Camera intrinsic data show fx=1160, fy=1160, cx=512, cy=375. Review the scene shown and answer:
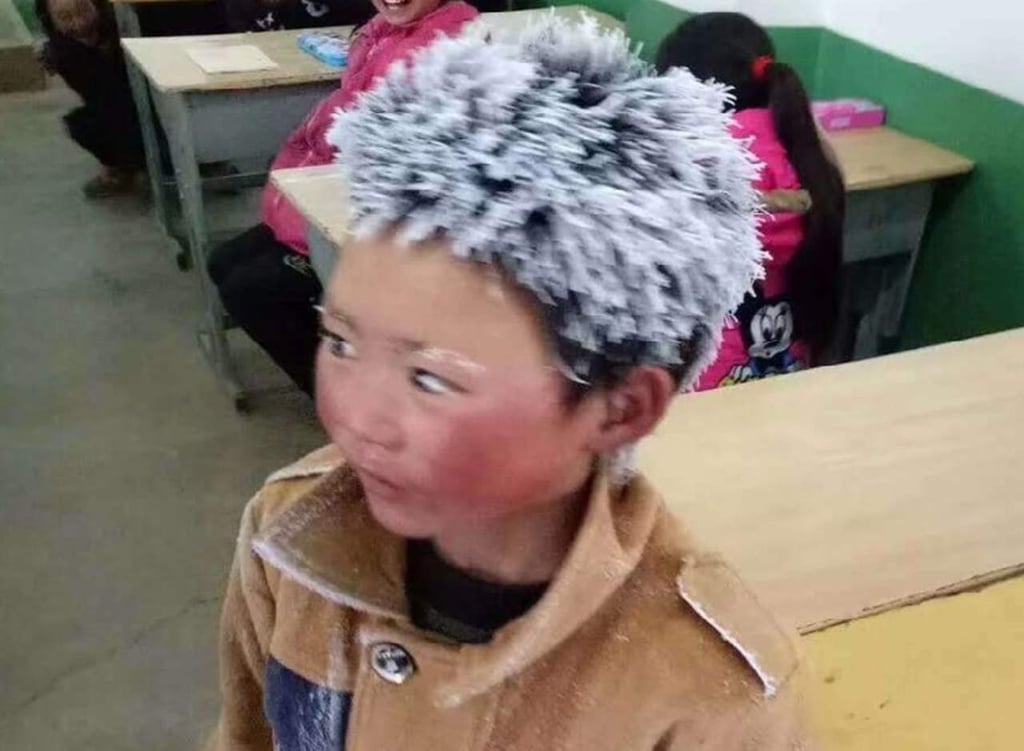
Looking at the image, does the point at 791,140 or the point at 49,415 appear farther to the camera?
the point at 49,415

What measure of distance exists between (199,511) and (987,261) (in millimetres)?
1660

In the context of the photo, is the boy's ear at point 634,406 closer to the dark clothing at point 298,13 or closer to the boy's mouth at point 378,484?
the boy's mouth at point 378,484

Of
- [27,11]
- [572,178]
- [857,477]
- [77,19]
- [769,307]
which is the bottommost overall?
[27,11]

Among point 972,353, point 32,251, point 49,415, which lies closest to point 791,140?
point 972,353

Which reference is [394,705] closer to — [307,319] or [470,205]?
[470,205]

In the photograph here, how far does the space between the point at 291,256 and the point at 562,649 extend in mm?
1930

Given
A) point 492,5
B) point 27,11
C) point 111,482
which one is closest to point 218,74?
point 111,482

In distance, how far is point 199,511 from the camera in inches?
94.4

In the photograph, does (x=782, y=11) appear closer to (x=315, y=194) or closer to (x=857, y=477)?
(x=315, y=194)

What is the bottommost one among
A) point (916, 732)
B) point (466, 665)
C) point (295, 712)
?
point (916, 732)

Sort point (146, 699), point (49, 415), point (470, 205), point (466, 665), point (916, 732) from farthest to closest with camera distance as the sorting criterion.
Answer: point (49, 415) < point (146, 699) < point (916, 732) < point (466, 665) < point (470, 205)

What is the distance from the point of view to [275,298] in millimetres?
2477

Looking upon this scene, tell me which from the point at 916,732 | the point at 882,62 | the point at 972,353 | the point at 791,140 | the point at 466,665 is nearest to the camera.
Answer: the point at 466,665

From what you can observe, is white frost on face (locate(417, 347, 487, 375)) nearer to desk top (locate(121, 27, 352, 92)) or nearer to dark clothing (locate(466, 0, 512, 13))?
desk top (locate(121, 27, 352, 92))
